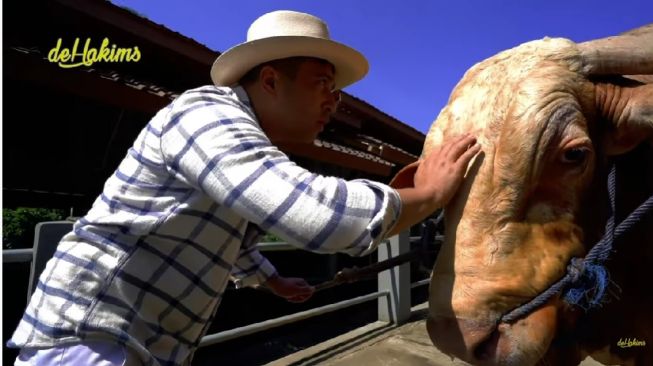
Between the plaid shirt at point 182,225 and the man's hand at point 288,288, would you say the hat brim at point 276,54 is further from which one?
the man's hand at point 288,288

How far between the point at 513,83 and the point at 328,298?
779cm

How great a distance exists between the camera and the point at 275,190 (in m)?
1.15

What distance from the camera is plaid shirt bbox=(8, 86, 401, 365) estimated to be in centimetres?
117

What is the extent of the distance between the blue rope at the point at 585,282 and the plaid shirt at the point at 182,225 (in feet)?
2.02

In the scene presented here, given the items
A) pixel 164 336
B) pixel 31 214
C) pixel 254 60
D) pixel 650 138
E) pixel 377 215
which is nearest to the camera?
pixel 377 215

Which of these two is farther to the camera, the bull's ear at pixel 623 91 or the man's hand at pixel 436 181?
the bull's ear at pixel 623 91

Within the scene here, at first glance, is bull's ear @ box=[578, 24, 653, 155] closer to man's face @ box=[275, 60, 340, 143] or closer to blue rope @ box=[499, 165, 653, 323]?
blue rope @ box=[499, 165, 653, 323]

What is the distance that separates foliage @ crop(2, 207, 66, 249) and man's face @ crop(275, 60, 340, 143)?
25.3 feet

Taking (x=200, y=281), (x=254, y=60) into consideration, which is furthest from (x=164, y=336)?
(x=254, y=60)

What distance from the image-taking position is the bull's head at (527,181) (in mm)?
1530

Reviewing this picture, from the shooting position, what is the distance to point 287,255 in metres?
9.36

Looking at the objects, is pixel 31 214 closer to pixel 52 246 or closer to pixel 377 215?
pixel 52 246

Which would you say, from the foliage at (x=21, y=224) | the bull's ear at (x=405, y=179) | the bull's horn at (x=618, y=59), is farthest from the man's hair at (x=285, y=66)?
the foliage at (x=21, y=224)

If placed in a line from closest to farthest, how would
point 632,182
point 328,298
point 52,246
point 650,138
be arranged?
point 650,138, point 632,182, point 52,246, point 328,298
